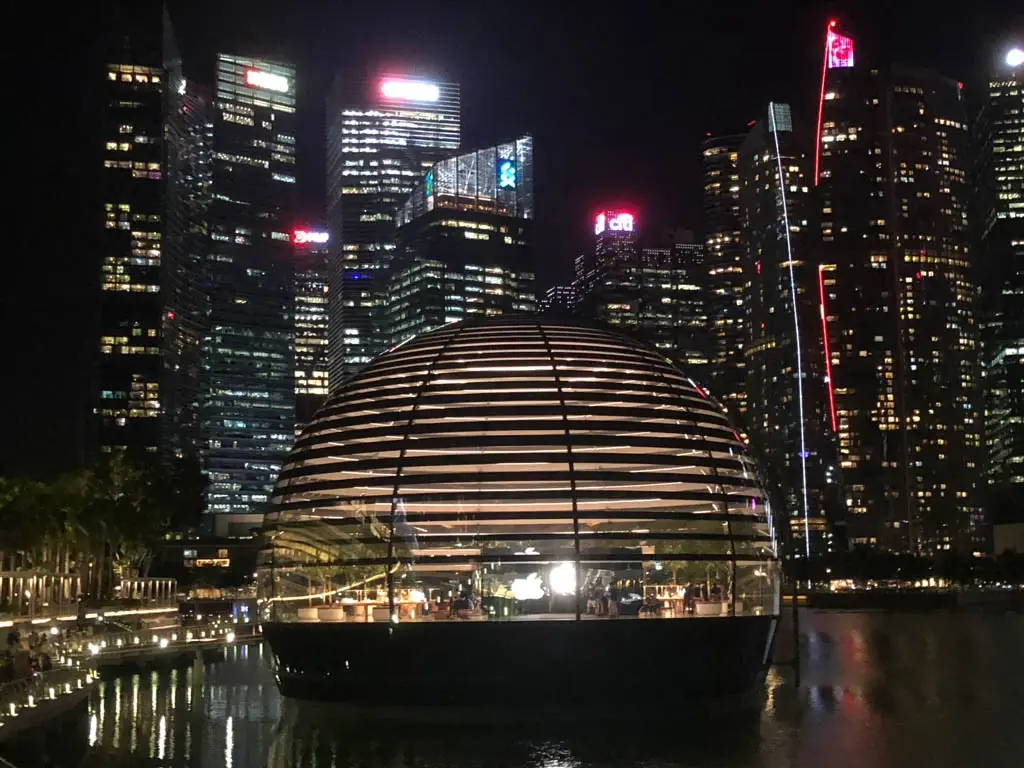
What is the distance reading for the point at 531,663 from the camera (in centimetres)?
3159

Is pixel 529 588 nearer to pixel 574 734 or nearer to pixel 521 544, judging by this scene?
pixel 521 544

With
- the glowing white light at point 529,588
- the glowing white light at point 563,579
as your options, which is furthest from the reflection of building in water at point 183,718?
the glowing white light at point 563,579

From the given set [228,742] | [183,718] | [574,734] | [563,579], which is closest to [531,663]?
[563,579]

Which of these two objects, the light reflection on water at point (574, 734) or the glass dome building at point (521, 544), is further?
the glass dome building at point (521, 544)

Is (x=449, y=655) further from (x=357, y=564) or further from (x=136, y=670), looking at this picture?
(x=136, y=670)

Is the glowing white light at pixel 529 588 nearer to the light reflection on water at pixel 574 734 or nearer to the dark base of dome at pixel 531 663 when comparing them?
the dark base of dome at pixel 531 663

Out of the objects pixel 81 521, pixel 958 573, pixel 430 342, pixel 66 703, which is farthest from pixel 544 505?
Answer: pixel 958 573

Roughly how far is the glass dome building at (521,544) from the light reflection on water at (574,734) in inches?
45.0

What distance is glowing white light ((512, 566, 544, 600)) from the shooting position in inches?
1267

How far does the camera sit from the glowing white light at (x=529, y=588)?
3219 centimetres

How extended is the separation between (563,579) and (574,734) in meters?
4.58

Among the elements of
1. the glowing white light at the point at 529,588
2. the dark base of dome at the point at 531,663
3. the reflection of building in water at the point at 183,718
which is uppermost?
the glowing white light at the point at 529,588

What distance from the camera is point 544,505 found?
108ft

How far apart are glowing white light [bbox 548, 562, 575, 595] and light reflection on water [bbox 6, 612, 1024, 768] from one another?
309 cm
